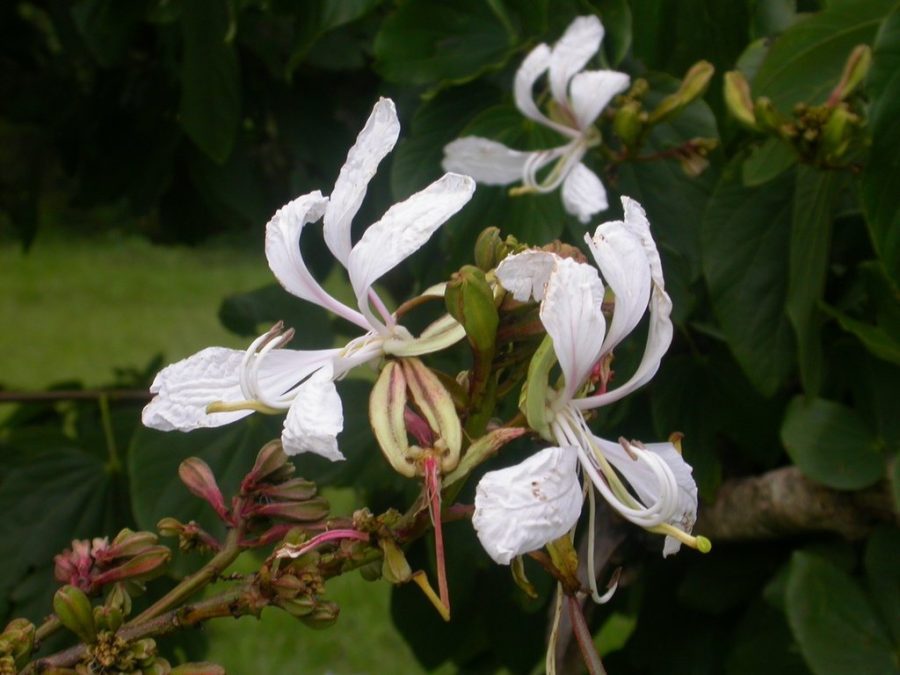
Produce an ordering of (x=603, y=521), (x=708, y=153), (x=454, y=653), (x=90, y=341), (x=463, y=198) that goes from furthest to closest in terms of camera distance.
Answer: (x=90, y=341)
(x=454, y=653)
(x=603, y=521)
(x=708, y=153)
(x=463, y=198)

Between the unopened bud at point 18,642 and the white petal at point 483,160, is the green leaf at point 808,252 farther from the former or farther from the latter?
the unopened bud at point 18,642

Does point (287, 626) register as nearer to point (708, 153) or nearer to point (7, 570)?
point (7, 570)

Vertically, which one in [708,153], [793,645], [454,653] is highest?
[708,153]

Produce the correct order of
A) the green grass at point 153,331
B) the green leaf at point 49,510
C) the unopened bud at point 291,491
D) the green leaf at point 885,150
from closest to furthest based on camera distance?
the unopened bud at point 291,491
the green leaf at point 885,150
the green leaf at point 49,510
the green grass at point 153,331

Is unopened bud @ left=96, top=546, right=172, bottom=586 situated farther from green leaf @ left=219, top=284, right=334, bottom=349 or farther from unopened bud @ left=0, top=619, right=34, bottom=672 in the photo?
green leaf @ left=219, top=284, right=334, bottom=349

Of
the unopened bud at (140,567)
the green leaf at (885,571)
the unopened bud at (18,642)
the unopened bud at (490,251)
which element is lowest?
the green leaf at (885,571)

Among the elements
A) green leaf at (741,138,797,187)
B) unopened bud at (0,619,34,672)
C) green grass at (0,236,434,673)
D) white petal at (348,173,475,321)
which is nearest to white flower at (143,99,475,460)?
white petal at (348,173,475,321)

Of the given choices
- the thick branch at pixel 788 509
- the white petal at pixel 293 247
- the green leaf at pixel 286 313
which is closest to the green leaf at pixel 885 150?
the thick branch at pixel 788 509

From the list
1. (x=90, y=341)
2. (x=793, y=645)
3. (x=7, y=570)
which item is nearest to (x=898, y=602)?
(x=793, y=645)
